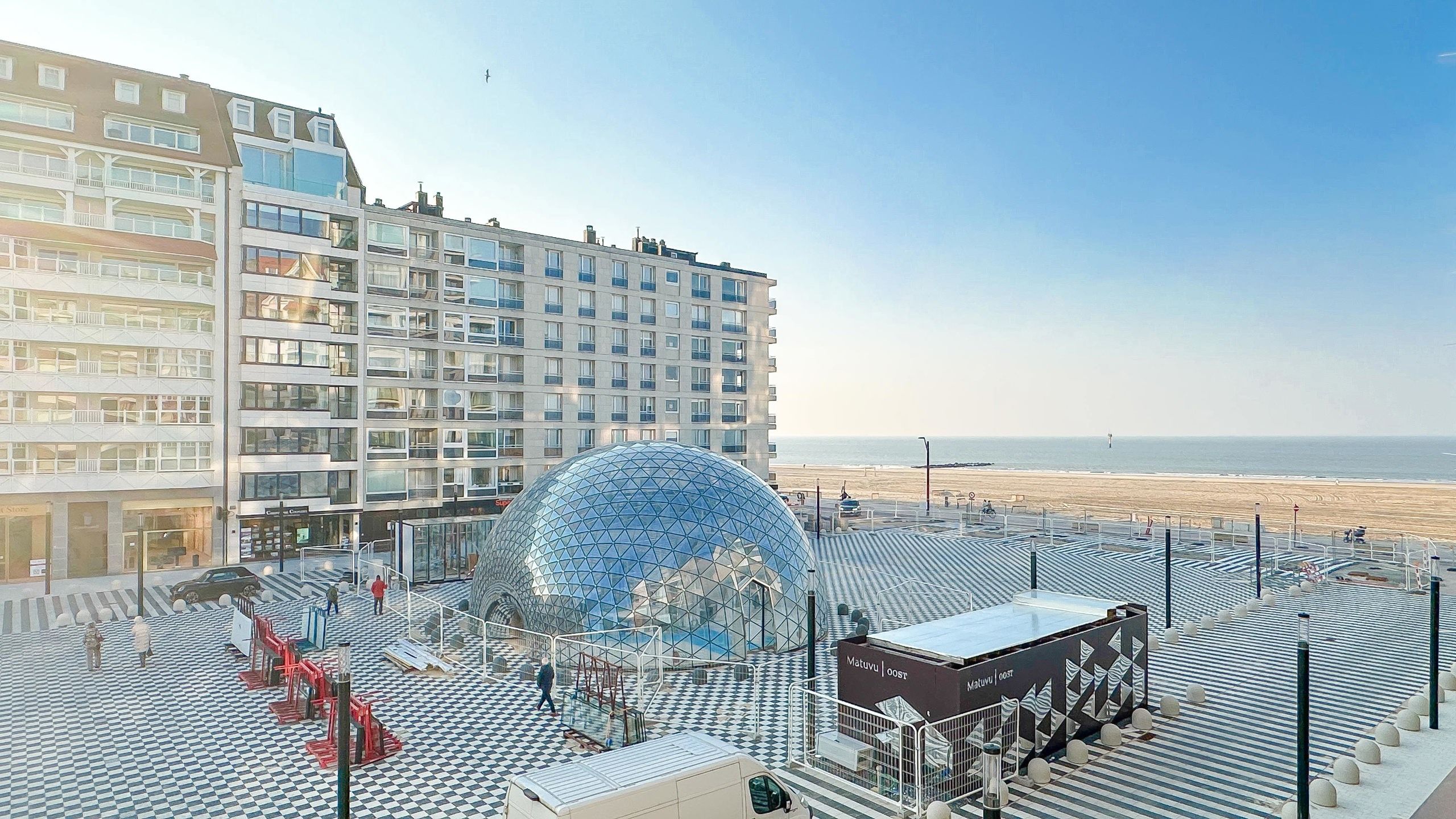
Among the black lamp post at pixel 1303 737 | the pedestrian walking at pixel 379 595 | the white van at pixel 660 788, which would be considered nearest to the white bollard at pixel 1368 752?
the black lamp post at pixel 1303 737

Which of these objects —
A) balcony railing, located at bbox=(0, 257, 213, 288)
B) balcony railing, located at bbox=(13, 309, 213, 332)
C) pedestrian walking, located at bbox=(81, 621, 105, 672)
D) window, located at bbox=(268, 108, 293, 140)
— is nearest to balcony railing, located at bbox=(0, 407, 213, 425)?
balcony railing, located at bbox=(13, 309, 213, 332)

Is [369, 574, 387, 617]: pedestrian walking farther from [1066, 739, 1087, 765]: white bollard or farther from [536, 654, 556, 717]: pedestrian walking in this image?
[1066, 739, 1087, 765]: white bollard

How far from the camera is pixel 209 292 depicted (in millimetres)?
43969

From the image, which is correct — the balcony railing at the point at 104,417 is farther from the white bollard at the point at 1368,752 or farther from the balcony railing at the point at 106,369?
the white bollard at the point at 1368,752

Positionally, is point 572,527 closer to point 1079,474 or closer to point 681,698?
point 681,698

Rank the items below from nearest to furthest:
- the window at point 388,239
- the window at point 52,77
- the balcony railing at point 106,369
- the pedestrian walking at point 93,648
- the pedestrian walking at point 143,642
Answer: the pedestrian walking at point 93,648
the pedestrian walking at point 143,642
the balcony railing at point 106,369
the window at point 52,77
the window at point 388,239

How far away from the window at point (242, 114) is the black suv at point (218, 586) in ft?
90.7

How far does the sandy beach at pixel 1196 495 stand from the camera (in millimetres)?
67562

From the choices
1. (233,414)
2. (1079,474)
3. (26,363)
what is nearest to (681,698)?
(233,414)

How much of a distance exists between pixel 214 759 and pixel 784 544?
52.5 ft

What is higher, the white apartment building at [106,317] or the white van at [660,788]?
the white apartment building at [106,317]

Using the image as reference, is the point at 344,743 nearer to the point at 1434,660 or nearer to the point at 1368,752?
the point at 1368,752

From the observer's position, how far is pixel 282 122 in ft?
159

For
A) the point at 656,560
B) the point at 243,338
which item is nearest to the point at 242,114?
the point at 243,338
